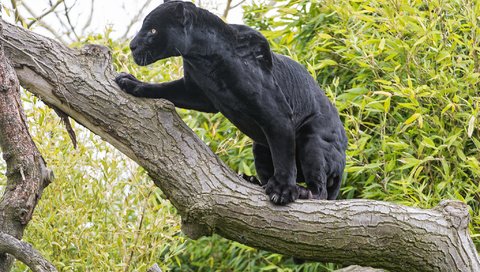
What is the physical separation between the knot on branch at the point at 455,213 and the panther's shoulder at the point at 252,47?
0.89 m

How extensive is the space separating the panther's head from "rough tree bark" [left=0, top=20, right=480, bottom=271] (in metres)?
0.19

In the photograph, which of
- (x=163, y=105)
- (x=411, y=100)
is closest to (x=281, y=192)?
(x=163, y=105)

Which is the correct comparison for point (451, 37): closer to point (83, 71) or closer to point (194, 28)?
point (194, 28)

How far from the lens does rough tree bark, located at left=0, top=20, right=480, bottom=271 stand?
3156 mm

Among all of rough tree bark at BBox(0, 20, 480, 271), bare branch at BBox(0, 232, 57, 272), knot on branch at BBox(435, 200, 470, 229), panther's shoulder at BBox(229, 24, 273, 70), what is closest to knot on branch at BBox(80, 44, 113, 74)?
rough tree bark at BBox(0, 20, 480, 271)

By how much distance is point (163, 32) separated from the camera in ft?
10.5

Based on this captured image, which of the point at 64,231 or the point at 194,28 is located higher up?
the point at 194,28

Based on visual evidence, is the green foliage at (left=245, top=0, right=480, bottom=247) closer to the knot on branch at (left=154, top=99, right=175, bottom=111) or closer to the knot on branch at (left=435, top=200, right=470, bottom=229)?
the knot on branch at (left=435, top=200, right=470, bottom=229)

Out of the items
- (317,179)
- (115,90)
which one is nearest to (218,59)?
(115,90)

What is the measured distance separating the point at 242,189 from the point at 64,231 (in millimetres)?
1353

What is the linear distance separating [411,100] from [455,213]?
971mm

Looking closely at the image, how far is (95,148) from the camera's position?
4492 mm

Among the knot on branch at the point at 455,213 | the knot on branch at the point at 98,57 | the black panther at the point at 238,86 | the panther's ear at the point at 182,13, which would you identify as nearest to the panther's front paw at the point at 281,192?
the black panther at the point at 238,86

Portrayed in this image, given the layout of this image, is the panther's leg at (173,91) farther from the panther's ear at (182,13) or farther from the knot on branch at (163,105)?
the panther's ear at (182,13)
